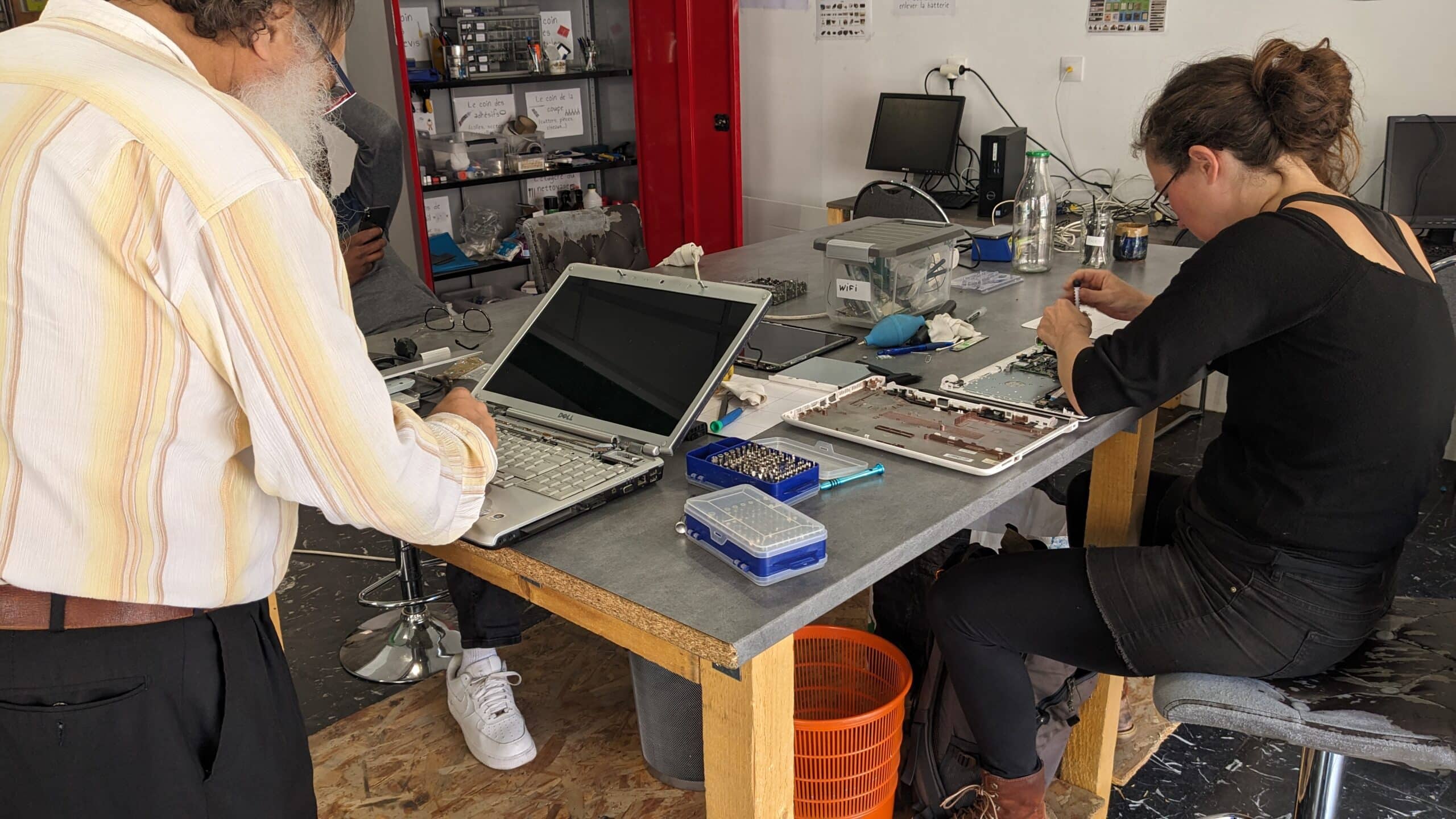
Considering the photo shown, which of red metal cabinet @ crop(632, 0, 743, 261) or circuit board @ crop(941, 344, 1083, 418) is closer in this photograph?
circuit board @ crop(941, 344, 1083, 418)

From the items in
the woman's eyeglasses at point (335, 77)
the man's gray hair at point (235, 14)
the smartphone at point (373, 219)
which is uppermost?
the man's gray hair at point (235, 14)

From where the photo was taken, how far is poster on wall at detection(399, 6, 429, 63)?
180 inches

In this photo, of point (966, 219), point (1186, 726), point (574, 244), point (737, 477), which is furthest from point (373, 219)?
point (966, 219)

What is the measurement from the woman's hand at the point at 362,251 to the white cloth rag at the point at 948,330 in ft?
4.51

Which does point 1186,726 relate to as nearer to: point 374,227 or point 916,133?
point 374,227

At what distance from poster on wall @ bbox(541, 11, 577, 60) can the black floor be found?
2.70m

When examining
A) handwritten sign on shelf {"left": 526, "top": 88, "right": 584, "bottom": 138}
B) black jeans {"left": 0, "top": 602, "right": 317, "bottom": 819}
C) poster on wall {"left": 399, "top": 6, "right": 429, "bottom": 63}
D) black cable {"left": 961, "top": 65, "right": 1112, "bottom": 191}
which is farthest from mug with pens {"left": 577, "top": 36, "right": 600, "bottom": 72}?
black jeans {"left": 0, "top": 602, "right": 317, "bottom": 819}

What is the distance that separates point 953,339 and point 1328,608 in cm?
75

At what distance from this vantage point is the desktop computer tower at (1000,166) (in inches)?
155

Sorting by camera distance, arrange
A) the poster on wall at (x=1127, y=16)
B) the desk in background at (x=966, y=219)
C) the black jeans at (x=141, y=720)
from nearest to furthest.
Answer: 1. the black jeans at (x=141, y=720)
2. the desk in background at (x=966, y=219)
3. the poster on wall at (x=1127, y=16)

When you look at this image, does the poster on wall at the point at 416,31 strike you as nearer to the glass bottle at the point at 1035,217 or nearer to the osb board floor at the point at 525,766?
the glass bottle at the point at 1035,217

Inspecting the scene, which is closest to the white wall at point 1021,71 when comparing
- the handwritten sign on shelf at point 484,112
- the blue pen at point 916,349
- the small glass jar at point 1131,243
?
the handwritten sign on shelf at point 484,112

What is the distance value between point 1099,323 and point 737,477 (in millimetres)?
1043

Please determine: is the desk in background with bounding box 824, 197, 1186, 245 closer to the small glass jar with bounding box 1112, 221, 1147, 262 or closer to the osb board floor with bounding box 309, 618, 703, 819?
the small glass jar with bounding box 1112, 221, 1147, 262
